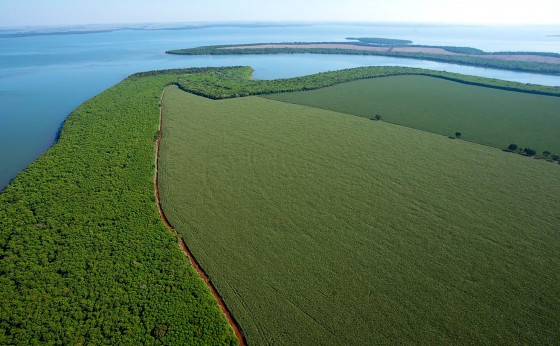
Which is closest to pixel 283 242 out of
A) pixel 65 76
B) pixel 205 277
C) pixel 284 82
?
pixel 205 277

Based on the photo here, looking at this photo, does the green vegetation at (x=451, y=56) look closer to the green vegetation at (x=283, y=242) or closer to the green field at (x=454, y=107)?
the green field at (x=454, y=107)

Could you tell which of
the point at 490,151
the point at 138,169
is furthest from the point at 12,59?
the point at 490,151

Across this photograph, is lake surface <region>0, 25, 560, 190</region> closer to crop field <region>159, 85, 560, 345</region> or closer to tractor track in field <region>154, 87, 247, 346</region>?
tractor track in field <region>154, 87, 247, 346</region>

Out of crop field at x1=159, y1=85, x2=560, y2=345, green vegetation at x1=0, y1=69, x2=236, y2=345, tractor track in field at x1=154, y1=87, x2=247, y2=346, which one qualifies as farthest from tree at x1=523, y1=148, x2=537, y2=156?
green vegetation at x1=0, y1=69, x2=236, y2=345

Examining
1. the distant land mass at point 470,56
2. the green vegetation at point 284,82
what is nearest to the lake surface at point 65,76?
the distant land mass at point 470,56

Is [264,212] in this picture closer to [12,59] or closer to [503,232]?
[503,232]

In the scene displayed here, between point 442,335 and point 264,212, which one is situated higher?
point 264,212
